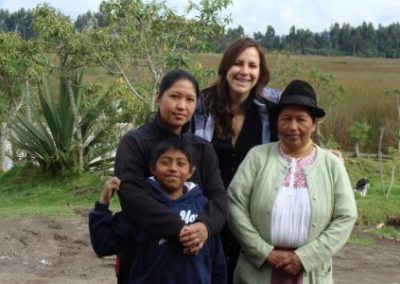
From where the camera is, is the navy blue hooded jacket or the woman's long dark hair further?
the woman's long dark hair

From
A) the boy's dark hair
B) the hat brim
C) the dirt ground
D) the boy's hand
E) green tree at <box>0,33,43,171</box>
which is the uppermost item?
green tree at <box>0,33,43,171</box>

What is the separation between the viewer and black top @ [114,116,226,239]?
9.27 feet

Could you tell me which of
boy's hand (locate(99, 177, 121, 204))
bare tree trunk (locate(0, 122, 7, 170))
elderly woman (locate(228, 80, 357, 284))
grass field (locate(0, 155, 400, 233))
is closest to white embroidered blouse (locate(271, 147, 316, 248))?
elderly woman (locate(228, 80, 357, 284))

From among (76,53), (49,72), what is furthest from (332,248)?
(49,72)

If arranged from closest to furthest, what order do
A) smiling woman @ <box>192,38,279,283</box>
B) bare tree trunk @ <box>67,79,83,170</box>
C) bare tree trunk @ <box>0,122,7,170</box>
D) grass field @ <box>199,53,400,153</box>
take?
1. smiling woman @ <box>192,38,279,283</box>
2. bare tree trunk @ <box>67,79,83,170</box>
3. bare tree trunk @ <box>0,122,7,170</box>
4. grass field @ <box>199,53,400,153</box>

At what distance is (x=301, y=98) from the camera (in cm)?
310

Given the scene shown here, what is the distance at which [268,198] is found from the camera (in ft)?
10.1

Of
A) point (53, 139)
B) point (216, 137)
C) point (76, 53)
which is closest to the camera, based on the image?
point (216, 137)

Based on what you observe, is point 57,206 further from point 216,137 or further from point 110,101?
point 216,137

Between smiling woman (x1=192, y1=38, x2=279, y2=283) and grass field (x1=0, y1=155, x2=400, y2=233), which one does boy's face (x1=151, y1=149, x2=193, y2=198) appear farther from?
grass field (x1=0, y1=155, x2=400, y2=233)

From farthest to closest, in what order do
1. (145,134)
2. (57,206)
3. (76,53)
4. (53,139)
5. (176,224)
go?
(53,139)
(76,53)
(57,206)
(145,134)
(176,224)

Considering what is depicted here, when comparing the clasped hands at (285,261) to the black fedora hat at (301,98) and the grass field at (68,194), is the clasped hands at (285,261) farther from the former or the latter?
the grass field at (68,194)

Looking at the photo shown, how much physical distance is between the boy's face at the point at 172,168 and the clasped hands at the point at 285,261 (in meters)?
0.51

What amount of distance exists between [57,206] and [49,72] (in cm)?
253
